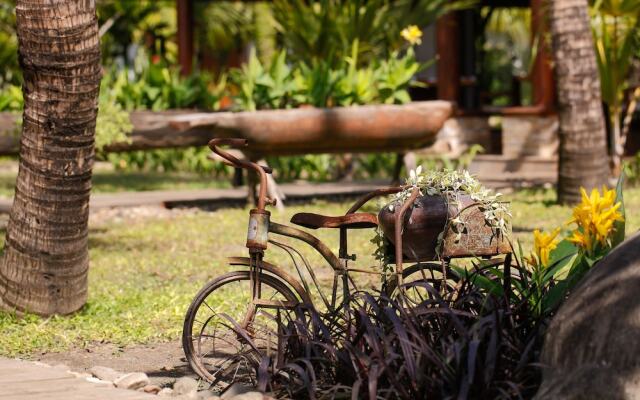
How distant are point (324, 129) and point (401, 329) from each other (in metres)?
7.82

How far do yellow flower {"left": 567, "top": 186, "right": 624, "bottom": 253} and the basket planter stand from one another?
1.43 feet

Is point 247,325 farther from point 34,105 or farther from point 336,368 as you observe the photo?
point 34,105

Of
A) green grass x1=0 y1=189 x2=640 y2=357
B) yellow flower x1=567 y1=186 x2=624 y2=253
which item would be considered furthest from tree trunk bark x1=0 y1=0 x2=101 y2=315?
yellow flower x1=567 y1=186 x2=624 y2=253

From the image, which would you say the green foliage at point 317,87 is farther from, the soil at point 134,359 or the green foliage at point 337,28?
the soil at point 134,359

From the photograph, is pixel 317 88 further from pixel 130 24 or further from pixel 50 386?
pixel 130 24

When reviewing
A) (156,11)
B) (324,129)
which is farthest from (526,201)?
(156,11)

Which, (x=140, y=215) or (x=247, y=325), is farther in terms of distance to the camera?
(x=140, y=215)

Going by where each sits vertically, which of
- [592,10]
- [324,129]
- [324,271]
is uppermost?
[592,10]

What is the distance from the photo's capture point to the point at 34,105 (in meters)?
6.96

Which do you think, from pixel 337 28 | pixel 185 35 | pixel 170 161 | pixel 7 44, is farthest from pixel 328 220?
pixel 7 44

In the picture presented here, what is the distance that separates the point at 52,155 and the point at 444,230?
2534 mm

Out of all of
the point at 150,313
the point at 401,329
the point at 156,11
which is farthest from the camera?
the point at 156,11

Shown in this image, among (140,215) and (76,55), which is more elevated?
(76,55)

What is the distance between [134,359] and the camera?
251 inches
